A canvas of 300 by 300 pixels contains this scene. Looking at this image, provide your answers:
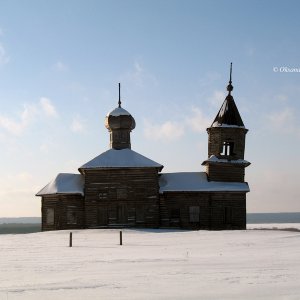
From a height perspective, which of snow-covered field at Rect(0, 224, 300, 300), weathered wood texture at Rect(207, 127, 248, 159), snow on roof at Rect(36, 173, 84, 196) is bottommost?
snow-covered field at Rect(0, 224, 300, 300)

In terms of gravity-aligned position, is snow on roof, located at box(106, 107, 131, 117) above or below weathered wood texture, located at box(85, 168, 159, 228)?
above

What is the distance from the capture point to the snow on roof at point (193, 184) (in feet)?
123

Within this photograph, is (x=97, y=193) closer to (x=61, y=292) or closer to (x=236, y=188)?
(x=236, y=188)

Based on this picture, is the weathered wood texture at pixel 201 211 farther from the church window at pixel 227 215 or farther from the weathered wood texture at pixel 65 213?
the weathered wood texture at pixel 65 213

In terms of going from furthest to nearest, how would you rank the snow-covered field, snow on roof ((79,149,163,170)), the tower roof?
the tower roof < snow on roof ((79,149,163,170)) < the snow-covered field

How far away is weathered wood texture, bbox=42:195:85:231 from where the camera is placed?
1449 inches

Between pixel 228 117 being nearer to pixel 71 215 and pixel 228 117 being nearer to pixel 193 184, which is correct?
pixel 193 184

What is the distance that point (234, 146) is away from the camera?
39625mm

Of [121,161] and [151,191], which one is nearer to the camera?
[151,191]

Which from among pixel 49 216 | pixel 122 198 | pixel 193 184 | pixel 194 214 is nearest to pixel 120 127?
pixel 122 198

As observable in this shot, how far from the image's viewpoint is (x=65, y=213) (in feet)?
121

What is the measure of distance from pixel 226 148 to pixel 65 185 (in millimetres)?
13175

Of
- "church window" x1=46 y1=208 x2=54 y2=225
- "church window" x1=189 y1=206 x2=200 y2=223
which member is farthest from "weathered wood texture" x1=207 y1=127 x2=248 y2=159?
"church window" x1=46 y1=208 x2=54 y2=225

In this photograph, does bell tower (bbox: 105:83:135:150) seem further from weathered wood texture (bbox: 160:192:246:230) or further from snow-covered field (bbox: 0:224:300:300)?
snow-covered field (bbox: 0:224:300:300)
